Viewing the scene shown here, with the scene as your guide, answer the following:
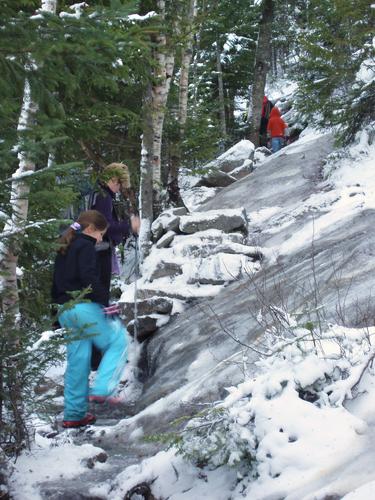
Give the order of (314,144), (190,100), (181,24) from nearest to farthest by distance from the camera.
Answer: (181,24), (314,144), (190,100)

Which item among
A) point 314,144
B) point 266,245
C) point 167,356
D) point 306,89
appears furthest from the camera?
point 314,144

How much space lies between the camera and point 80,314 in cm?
521

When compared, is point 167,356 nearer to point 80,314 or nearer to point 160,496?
point 80,314

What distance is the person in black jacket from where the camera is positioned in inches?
208

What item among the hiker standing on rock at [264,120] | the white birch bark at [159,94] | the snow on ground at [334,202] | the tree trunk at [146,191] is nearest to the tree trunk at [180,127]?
the white birch bark at [159,94]

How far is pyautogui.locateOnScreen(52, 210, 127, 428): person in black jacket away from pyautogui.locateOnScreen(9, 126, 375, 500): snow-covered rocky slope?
37cm

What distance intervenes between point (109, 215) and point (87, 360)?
81.1 inches

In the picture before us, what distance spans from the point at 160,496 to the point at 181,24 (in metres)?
8.39

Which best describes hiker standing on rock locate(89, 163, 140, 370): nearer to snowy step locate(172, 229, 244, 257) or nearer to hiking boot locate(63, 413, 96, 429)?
hiking boot locate(63, 413, 96, 429)

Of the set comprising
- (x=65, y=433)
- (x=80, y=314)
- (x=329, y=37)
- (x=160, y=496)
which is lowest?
(x=160, y=496)

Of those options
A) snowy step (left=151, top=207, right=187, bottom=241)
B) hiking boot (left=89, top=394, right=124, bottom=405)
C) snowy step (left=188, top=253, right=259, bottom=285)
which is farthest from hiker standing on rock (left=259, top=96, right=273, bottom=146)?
hiking boot (left=89, top=394, right=124, bottom=405)

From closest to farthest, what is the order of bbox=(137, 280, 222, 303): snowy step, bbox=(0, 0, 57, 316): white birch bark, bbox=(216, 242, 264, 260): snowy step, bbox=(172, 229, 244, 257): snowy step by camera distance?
1. bbox=(0, 0, 57, 316): white birch bark
2. bbox=(137, 280, 222, 303): snowy step
3. bbox=(216, 242, 264, 260): snowy step
4. bbox=(172, 229, 244, 257): snowy step

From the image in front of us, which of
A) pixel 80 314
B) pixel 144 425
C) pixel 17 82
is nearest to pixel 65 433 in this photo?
pixel 144 425

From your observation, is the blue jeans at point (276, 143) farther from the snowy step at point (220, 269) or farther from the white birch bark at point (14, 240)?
the white birch bark at point (14, 240)
